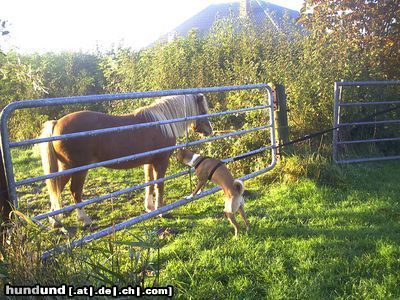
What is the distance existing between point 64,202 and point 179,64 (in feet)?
15.3

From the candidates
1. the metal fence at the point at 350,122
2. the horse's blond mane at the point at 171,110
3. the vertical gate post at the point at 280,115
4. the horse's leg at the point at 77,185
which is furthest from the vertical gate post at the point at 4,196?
the metal fence at the point at 350,122

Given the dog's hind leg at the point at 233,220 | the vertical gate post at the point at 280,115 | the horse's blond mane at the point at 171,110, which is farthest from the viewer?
the vertical gate post at the point at 280,115

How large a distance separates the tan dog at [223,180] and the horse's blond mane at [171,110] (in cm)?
82

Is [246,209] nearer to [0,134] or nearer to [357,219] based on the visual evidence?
[357,219]

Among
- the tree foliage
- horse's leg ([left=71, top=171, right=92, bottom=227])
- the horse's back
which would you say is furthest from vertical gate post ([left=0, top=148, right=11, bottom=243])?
the tree foliage

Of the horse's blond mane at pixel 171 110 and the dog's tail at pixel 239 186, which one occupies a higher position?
the horse's blond mane at pixel 171 110

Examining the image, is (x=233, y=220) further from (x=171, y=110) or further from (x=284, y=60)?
(x=284, y=60)

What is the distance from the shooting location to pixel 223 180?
382cm

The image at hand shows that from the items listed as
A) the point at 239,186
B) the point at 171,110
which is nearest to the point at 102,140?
the point at 171,110

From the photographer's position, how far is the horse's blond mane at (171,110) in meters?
4.75

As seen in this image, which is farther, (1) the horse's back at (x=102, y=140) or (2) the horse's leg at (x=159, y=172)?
(2) the horse's leg at (x=159, y=172)

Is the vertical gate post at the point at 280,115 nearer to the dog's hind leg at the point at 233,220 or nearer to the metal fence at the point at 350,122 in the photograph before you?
the metal fence at the point at 350,122

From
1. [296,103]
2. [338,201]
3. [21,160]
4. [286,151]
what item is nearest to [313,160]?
[286,151]

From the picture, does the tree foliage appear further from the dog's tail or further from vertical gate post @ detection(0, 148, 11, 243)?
vertical gate post @ detection(0, 148, 11, 243)
